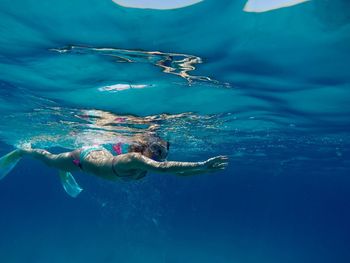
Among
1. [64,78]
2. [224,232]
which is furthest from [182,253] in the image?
[64,78]

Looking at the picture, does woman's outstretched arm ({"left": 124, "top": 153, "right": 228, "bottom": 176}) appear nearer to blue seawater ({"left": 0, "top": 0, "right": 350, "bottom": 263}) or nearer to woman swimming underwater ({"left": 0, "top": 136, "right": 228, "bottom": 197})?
woman swimming underwater ({"left": 0, "top": 136, "right": 228, "bottom": 197})

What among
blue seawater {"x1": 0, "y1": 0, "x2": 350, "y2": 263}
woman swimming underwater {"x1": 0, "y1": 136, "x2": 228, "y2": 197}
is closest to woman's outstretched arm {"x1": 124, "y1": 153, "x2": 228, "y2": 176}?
woman swimming underwater {"x1": 0, "y1": 136, "x2": 228, "y2": 197}

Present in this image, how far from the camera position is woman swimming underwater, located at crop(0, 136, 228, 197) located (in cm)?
612

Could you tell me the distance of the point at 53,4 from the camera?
8.46m

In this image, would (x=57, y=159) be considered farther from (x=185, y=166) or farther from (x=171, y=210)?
(x=171, y=210)

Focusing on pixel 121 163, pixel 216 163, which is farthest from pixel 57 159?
pixel 216 163

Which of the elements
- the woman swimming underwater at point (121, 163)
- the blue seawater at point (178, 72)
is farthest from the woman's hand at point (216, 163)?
the blue seawater at point (178, 72)

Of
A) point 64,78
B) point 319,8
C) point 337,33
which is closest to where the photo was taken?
point 319,8

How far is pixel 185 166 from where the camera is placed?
6066 millimetres

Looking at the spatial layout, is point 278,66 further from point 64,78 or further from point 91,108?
point 91,108

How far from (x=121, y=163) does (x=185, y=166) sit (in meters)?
2.35

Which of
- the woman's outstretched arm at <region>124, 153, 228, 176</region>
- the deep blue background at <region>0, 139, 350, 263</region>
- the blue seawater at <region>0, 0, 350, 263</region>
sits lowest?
the deep blue background at <region>0, 139, 350, 263</region>

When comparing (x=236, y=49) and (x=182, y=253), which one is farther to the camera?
(x=182, y=253)

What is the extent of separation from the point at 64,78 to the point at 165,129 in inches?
408
